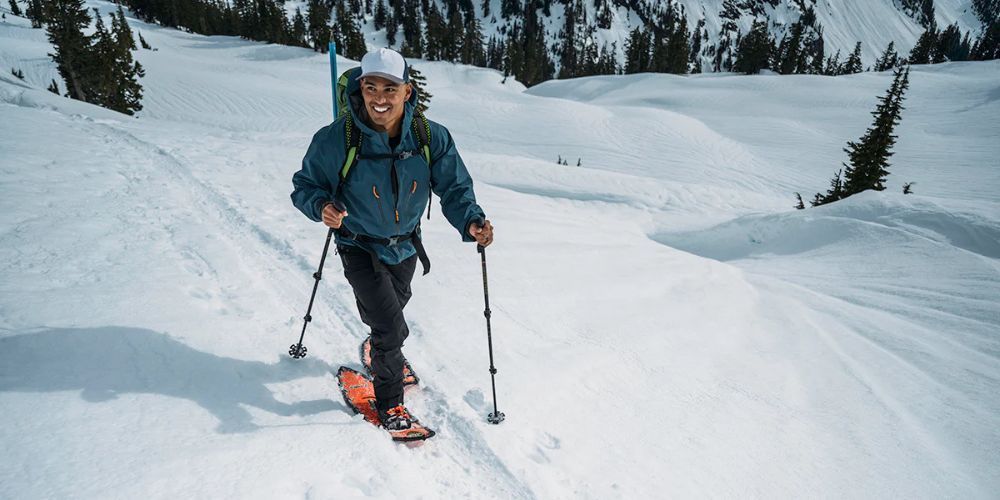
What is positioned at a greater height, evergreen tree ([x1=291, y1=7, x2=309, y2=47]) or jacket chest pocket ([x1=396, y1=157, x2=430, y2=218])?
evergreen tree ([x1=291, y1=7, x2=309, y2=47])

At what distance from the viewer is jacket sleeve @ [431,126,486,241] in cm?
323

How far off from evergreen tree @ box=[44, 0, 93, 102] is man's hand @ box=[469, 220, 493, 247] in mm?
45389

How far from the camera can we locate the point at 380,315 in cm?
311

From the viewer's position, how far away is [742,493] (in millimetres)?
3078

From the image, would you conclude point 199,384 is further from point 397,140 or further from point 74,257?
point 74,257

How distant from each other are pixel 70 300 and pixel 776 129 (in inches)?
1669

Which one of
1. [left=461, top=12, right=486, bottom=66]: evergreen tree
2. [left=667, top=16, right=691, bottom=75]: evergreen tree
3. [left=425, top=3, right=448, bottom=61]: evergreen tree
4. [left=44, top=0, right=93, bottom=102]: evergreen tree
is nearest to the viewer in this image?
[left=44, top=0, right=93, bottom=102]: evergreen tree

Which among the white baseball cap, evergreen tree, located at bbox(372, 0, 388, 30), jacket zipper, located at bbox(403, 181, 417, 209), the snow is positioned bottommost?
the snow

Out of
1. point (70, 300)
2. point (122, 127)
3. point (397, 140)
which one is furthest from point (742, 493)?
point (122, 127)

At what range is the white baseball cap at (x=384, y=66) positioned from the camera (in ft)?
8.82

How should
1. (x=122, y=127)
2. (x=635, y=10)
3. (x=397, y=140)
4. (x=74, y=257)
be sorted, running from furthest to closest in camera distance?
(x=635, y=10)
(x=122, y=127)
(x=74, y=257)
(x=397, y=140)

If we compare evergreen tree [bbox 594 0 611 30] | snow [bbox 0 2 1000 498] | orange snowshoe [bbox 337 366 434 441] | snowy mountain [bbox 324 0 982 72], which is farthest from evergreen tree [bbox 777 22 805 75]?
evergreen tree [bbox 594 0 611 30]

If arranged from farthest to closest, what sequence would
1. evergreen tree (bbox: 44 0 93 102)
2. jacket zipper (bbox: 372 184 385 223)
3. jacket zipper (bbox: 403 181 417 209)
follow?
evergreen tree (bbox: 44 0 93 102)
jacket zipper (bbox: 403 181 417 209)
jacket zipper (bbox: 372 184 385 223)

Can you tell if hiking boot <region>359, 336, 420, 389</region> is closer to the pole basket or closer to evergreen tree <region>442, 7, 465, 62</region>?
the pole basket
